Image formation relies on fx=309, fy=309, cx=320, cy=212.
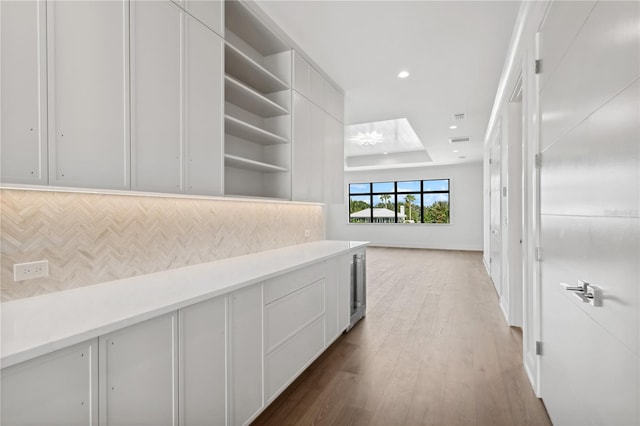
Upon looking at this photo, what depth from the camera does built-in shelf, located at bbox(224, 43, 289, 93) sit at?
249 cm

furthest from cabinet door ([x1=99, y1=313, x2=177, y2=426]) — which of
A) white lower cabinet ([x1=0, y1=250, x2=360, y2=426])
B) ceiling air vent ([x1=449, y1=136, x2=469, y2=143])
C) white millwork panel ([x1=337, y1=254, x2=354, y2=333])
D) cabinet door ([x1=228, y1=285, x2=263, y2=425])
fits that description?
ceiling air vent ([x1=449, y1=136, x2=469, y2=143])

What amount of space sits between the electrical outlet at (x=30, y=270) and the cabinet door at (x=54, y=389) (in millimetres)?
648

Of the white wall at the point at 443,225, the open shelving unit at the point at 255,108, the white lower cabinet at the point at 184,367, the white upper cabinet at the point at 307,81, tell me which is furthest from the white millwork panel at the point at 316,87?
the white wall at the point at 443,225

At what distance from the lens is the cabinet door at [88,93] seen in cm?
134

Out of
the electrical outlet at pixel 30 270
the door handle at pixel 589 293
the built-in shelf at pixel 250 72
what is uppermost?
the built-in shelf at pixel 250 72

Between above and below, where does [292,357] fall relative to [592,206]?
below

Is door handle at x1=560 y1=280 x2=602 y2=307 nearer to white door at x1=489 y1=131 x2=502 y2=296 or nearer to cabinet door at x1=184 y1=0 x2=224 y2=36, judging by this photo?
cabinet door at x1=184 y1=0 x2=224 y2=36

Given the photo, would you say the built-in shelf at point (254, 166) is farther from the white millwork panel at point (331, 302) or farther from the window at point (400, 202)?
the window at point (400, 202)

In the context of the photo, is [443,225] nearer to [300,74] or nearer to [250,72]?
[300,74]

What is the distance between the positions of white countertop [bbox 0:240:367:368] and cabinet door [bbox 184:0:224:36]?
1.68 metres

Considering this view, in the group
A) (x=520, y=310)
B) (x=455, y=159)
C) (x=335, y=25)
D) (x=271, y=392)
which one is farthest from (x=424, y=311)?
(x=455, y=159)

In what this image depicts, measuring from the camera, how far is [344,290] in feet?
10.7

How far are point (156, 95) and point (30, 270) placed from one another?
3.52 ft

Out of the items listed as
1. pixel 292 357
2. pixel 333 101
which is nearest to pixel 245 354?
pixel 292 357
